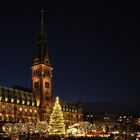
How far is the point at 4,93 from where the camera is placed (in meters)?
146

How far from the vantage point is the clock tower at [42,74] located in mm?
166413

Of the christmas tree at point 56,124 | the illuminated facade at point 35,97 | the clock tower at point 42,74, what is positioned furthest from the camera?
the clock tower at point 42,74

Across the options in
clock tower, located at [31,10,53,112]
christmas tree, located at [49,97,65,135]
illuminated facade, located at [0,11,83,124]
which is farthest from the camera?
clock tower, located at [31,10,53,112]

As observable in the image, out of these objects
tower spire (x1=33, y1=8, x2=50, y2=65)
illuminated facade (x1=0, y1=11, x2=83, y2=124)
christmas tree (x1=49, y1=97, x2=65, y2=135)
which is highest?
→ tower spire (x1=33, y1=8, x2=50, y2=65)

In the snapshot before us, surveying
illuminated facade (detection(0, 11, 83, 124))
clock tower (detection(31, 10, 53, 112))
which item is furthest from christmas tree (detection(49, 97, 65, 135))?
clock tower (detection(31, 10, 53, 112))

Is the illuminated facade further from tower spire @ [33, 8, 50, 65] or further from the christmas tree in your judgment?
the christmas tree

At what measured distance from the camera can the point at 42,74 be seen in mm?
168375

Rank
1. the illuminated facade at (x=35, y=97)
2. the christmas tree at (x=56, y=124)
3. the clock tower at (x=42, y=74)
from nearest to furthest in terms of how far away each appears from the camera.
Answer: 1. the christmas tree at (x=56, y=124)
2. the illuminated facade at (x=35, y=97)
3. the clock tower at (x=42, y=74)

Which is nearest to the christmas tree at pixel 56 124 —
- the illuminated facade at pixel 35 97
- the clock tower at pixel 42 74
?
the illuminated facade at pixel 35 97

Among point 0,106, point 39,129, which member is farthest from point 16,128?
point 0,106

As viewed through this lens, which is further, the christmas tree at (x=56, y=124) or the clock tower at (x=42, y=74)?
the clock tower at (x=42, y=74)

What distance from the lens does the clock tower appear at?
166 m

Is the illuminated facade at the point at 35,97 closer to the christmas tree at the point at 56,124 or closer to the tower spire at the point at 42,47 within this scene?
the tower spire at the point at 42,47

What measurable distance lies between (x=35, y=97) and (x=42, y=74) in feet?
A: 39.9
